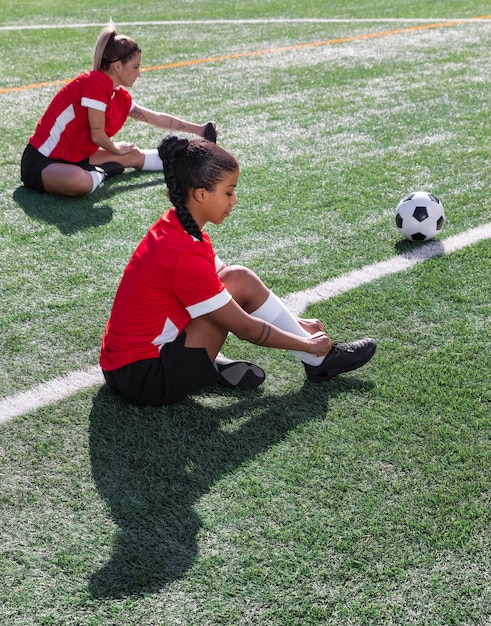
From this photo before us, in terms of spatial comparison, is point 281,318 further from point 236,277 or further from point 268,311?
point 236,277

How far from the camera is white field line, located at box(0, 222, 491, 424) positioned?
3633 millimetres

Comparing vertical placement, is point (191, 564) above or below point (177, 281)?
below

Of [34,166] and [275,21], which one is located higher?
[275,21]

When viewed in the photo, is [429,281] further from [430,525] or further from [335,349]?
[430,525]

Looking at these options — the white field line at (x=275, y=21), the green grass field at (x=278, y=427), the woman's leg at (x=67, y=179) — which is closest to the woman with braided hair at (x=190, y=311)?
the green grass field at (x=278, y=427)

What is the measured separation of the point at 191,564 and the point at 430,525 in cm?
84

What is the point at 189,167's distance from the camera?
128 inches

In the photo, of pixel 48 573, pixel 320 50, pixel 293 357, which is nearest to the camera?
pixel 48 573

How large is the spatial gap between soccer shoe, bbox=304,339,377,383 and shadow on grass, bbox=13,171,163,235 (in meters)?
2.46

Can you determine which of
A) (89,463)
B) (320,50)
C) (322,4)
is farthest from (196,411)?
(322,4)

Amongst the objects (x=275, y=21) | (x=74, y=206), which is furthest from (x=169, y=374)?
(x=275, y=21)

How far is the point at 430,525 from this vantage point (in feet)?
9.27

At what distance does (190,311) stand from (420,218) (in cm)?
→ 221

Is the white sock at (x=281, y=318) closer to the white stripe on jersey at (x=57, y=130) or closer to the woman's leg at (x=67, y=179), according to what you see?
the woman's leg at (x=67, y=179)
